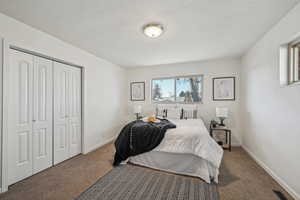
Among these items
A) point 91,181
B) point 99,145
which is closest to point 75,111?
point 99,145

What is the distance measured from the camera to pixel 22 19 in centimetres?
201

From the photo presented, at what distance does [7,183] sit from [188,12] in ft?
11.1

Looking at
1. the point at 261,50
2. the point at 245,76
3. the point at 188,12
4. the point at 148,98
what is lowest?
the point at 148,98

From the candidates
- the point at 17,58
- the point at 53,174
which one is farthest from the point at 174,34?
the point at 53,174

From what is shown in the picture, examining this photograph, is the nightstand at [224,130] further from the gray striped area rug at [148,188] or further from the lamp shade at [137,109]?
the lamp shade at [137,109]

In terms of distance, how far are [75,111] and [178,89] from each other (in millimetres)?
2969

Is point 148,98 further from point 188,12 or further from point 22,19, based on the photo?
point 22,19

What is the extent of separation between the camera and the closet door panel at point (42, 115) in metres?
2.38

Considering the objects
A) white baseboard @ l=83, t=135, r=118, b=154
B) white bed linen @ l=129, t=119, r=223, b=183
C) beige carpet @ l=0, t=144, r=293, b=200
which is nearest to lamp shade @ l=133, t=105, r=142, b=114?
white baseboard @ l=83, t=135, r=118, b=154

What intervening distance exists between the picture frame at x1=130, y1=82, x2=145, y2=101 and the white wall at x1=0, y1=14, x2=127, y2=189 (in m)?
0.28

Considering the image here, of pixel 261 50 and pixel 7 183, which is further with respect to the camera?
pixel 261 50

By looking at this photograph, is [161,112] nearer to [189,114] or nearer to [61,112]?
[189,114]

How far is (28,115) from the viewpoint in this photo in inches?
89.4

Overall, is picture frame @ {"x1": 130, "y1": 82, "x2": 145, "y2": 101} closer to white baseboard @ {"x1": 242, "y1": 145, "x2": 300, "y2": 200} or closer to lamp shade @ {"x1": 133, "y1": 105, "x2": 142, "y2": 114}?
lamp shade @ {"x1": 133, "y1": 105, "x2": 142, "y2": 114}
